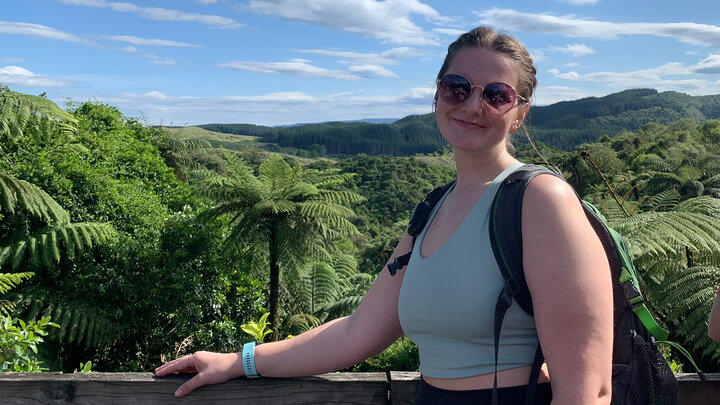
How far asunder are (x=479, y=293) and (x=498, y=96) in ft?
1.25

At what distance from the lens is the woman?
84 cm

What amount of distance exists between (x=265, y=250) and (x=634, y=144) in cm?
3900

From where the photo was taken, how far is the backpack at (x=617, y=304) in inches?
35.1

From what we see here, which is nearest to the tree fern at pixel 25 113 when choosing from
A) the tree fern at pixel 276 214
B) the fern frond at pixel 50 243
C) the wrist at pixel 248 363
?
the fern frond at pixel 50 243

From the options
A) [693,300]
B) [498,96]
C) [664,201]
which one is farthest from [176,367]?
[664,201]

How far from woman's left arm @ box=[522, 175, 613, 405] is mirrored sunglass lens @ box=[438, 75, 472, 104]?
314 millimetres

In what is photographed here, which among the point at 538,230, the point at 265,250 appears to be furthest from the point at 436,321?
the point at 265,250

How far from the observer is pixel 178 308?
6.81m

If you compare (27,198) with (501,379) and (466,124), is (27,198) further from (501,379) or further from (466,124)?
(501,379)

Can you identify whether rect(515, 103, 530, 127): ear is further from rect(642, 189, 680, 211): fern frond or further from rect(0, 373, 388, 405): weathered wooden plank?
rect(642, 189, 680, 211): fern frond

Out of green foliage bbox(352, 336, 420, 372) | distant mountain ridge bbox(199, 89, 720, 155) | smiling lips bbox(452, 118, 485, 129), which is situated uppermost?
distant mountain ridge bbox(199, 89, 720, 155)

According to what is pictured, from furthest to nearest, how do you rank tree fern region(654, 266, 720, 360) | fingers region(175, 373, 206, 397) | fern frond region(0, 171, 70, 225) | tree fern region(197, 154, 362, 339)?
tree fern region(197, 154, 362, 339) < fern frond region(0, 171, 70, 225) < tree fern region(654, 266, 720, 360) < fingers region(175, 373, 206, 397)

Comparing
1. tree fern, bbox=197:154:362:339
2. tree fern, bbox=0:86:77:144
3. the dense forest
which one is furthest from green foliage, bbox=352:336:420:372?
tree fern, bbox=0:86:77:144

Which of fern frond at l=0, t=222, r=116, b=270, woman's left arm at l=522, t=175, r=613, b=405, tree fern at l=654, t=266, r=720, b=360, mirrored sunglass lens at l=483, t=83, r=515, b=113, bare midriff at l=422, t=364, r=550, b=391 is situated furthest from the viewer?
fern frond at l=0, t=222, r=116, b=270
